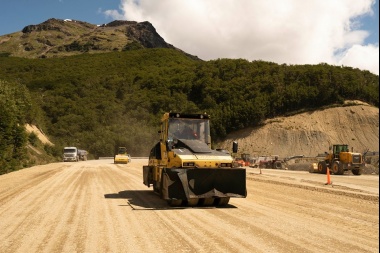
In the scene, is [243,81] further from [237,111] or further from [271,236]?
[271,236]

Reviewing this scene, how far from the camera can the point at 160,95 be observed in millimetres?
94250

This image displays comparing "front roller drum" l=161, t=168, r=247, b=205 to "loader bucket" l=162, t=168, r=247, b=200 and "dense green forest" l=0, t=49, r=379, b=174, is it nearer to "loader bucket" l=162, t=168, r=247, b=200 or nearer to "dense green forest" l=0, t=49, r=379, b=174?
"loader bucket" l=162, t=168, r=247, b=200

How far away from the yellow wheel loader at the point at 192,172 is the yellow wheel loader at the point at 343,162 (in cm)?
2212

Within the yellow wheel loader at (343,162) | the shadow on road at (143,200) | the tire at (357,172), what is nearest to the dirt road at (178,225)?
the shadow on road at (143,200)

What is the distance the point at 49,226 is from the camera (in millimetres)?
8828

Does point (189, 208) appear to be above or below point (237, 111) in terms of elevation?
below

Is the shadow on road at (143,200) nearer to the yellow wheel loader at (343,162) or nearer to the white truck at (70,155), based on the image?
the yellow wheel loader at (343,162)

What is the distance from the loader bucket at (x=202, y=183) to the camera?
1105 centimetres

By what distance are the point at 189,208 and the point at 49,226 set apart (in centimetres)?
436

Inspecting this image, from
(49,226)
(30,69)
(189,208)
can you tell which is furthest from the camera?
(30,69)

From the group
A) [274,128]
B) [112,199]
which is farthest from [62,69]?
[112,199]

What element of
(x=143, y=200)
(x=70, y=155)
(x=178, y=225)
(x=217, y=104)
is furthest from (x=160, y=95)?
(x=178, y=225)

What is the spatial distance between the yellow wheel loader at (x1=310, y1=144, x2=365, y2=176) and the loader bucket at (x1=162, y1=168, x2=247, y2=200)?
22.4m

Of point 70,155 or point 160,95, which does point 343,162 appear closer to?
point 70,155
